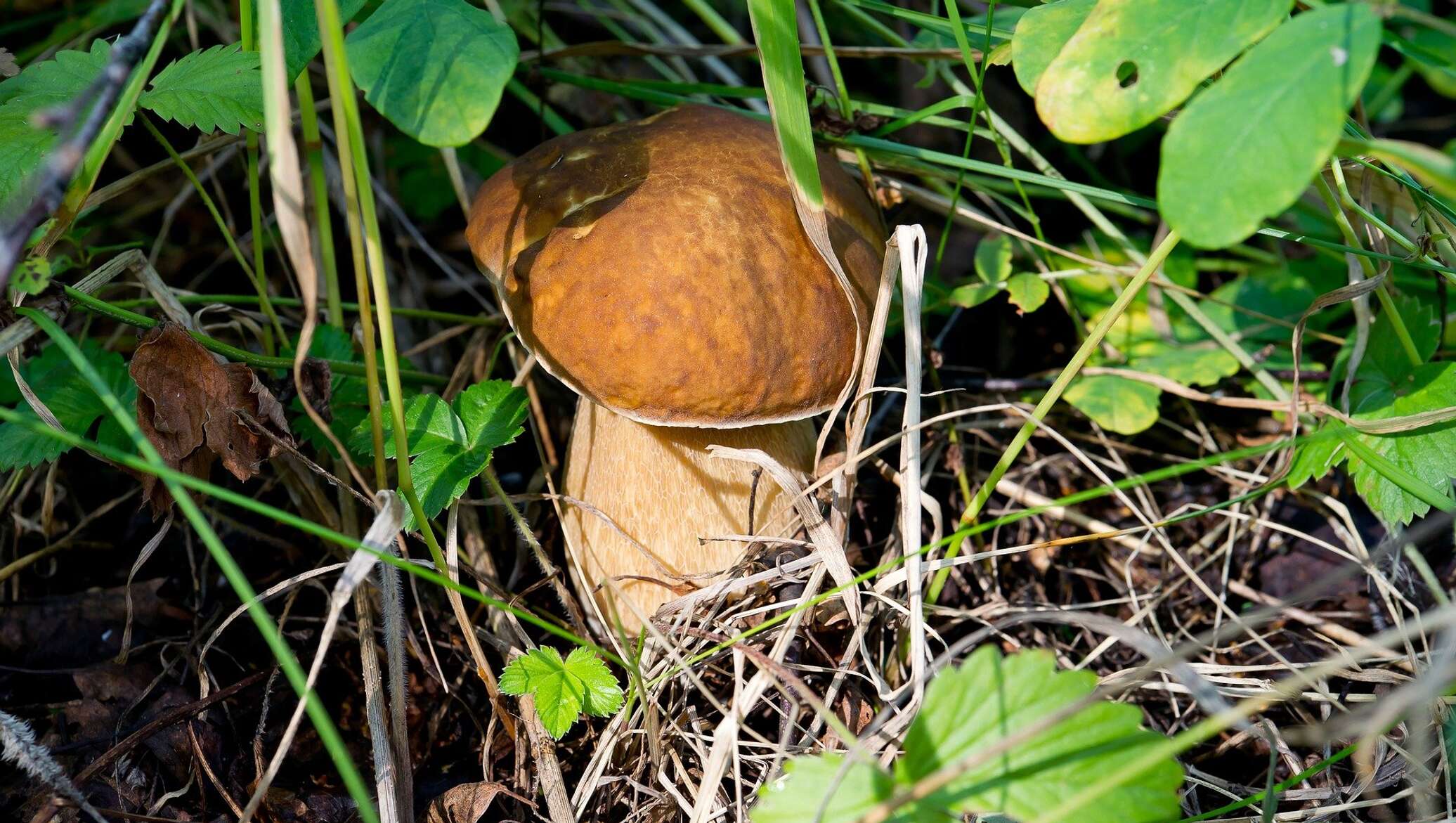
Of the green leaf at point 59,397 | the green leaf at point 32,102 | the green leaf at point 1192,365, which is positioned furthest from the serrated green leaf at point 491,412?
the green leaf at point 1192,365

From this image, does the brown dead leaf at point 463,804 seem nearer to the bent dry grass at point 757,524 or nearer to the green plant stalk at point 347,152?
the bent dry grass at point 757,524

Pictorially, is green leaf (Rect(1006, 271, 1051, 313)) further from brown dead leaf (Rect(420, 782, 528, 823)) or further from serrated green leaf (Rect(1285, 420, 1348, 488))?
brown dead leaf (Rect(420, 782, 528, 823))

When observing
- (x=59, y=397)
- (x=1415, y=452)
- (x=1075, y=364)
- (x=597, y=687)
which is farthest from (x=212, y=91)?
(x=1415, y=452)

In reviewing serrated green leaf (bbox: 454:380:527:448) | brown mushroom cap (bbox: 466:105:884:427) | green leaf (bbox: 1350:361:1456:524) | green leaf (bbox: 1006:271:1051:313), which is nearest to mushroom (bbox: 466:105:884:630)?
brown mushroom cap (bbox: 466:105:884:427)

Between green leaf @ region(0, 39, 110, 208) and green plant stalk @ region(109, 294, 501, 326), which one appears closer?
green leaf @ region(0, 39, 110, 208)

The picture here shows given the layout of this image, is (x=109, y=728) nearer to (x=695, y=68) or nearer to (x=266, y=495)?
(x=266, y=495)

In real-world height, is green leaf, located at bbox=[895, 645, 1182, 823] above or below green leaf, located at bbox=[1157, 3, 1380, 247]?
below
